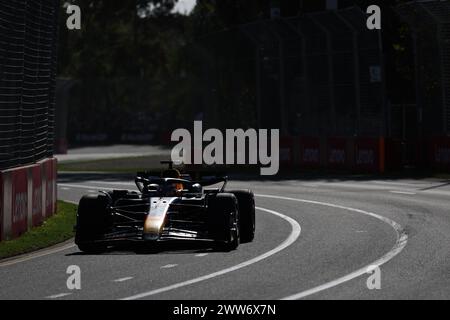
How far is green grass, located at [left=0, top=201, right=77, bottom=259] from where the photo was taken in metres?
16.8

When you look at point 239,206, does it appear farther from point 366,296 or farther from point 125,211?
point 366,296

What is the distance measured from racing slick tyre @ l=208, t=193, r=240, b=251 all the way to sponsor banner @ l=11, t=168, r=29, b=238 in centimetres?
372

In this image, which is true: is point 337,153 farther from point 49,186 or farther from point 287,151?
point 49,186

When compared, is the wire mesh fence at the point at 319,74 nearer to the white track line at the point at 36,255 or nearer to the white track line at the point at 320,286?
the white track line at the point at 320,286

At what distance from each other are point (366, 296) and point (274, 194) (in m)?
18.2

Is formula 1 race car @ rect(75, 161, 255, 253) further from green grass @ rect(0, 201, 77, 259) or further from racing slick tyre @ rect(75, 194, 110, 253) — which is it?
green grass @ rect(0, 201, 77, 259)

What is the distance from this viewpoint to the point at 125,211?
54.3 feet

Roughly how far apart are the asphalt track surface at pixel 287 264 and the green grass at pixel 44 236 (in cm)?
29

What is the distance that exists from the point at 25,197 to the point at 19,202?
1.65ft

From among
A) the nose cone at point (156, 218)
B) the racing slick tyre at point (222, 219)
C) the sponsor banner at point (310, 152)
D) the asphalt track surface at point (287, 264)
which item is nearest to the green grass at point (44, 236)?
the asphalt track surface at point (287, 264)

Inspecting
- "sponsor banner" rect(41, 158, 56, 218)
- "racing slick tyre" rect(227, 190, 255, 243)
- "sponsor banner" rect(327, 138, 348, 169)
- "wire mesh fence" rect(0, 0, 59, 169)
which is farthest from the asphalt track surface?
"sponsor banner" rect(327, 138, 348, 169)

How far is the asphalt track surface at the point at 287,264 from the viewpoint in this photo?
39.3ft

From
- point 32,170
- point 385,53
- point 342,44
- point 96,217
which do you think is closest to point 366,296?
point 96,217

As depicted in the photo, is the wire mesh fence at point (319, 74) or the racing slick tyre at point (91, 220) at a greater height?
the wire mesh fence at point (319, 74)
